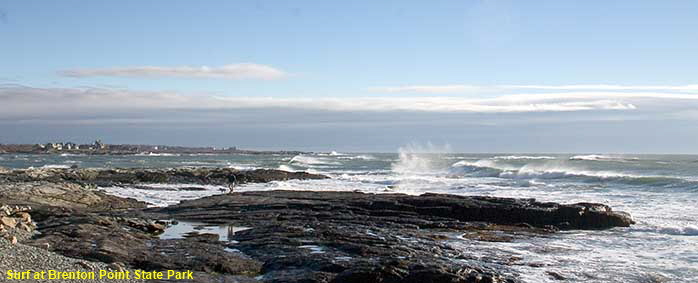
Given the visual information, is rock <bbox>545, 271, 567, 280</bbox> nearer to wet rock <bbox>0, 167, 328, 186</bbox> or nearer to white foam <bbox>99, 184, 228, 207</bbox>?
white foam <bbox>99, 184, 228, 207</bbox>

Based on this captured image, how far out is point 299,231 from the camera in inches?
707

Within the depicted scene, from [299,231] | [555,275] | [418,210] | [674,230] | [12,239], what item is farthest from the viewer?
[418,210]

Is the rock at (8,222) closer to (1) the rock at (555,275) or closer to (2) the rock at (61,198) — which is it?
(2) the rock at (61,198)

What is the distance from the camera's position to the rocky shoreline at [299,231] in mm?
13164

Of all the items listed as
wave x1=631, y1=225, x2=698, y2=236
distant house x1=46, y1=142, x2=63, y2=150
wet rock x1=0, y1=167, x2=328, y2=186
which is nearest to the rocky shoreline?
wave x1=631, y1=225, x2=698, y2=236

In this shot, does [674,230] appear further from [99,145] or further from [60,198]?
[99,145]

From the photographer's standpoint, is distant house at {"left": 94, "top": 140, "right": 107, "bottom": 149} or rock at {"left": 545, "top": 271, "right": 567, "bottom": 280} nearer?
rock at {"left": 545, "top": 271, "right": 567, "bottom": 280}

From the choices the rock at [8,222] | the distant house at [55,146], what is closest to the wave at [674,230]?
the rock at [8,222]

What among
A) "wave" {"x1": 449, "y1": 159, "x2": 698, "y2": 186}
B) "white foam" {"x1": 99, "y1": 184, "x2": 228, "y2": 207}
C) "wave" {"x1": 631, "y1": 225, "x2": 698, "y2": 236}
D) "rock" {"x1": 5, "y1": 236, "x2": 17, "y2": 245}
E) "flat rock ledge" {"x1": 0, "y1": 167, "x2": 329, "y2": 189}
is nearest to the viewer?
"rock" {"x1": 5, "y1": 236, "x2": 17, "y2": 245}

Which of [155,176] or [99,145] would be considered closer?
[155,176]

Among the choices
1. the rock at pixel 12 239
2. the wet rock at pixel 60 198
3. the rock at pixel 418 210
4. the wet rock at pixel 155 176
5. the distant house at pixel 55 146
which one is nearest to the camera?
the rock at pixel 12 239

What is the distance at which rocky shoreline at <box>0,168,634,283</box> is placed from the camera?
13164 mm

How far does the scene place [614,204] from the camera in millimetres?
27719

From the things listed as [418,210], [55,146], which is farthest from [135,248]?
[55,146]
